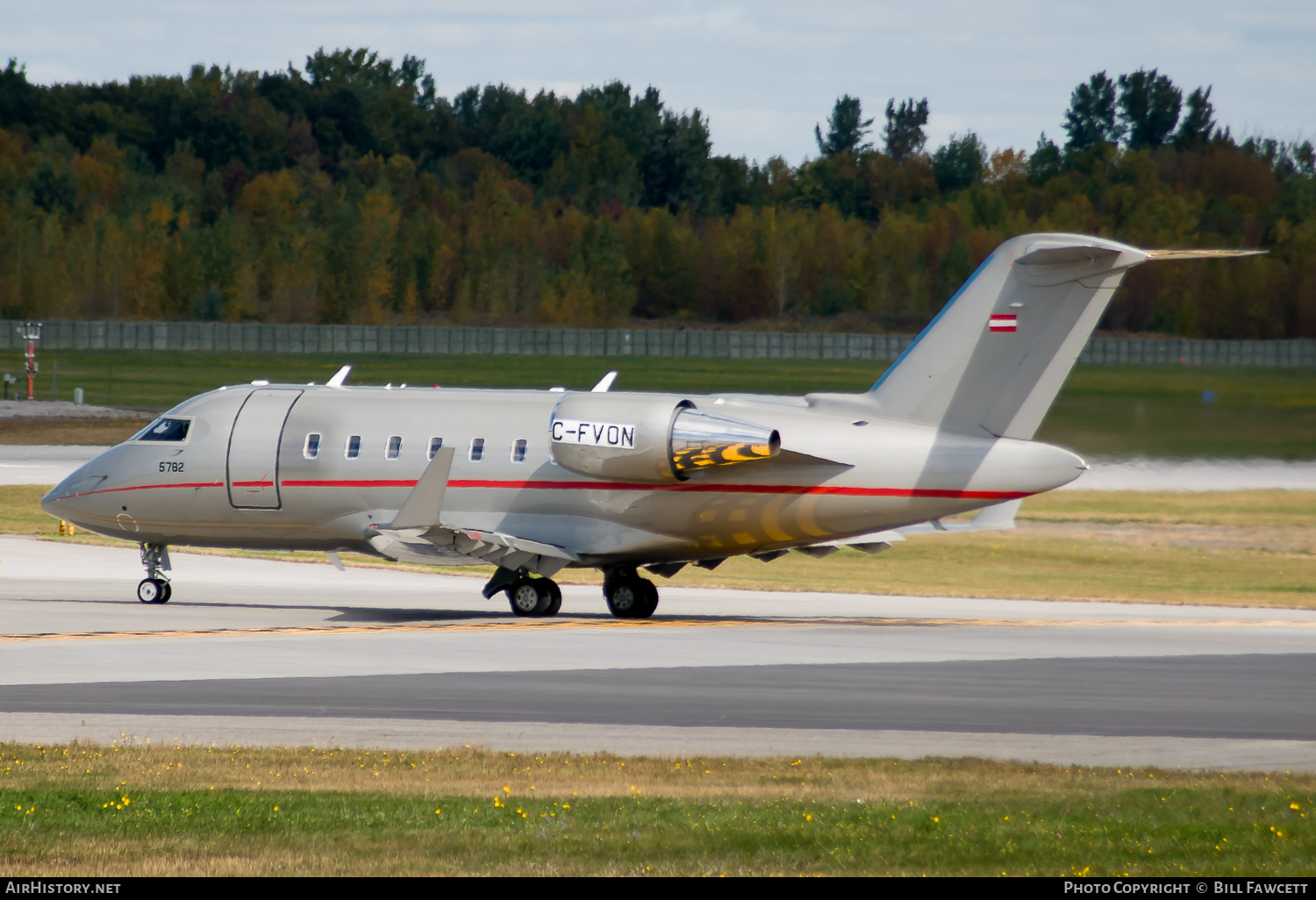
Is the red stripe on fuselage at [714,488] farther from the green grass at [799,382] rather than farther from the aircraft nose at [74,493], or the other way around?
the green grass at [799,382]

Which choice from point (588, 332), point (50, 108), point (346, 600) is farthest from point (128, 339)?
point (346, 600)

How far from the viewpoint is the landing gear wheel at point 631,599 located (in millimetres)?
29594

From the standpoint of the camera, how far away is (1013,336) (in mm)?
26953

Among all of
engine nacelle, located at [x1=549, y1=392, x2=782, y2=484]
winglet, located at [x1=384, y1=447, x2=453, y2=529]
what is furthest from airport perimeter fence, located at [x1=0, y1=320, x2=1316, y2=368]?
winglet, located at [x1=384, y1=447, x2=453, y2=529]

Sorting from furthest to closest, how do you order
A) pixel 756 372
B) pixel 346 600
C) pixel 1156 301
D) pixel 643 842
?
pixel 756 372
pixel 1156 301
pixel 346 600
pixel 643 842

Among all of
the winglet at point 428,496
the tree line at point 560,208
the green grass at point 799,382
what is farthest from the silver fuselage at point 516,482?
the tree line at point 560,208

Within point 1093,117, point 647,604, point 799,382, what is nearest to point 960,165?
point 1093,117

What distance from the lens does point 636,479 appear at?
27922 mm

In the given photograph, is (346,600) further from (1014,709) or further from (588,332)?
(588,332)

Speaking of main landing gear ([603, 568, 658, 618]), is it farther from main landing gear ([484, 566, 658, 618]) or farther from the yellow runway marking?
the yellow runway marking

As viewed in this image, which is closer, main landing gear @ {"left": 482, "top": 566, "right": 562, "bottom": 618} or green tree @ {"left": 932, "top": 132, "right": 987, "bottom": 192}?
main landing gear @ {"left": 482, "top": 566, "right": 562, "bottom": 618}

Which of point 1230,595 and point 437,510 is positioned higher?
point 437,510

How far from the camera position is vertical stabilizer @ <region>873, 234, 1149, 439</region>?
26.5 m

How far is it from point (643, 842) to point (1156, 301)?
6459cm
